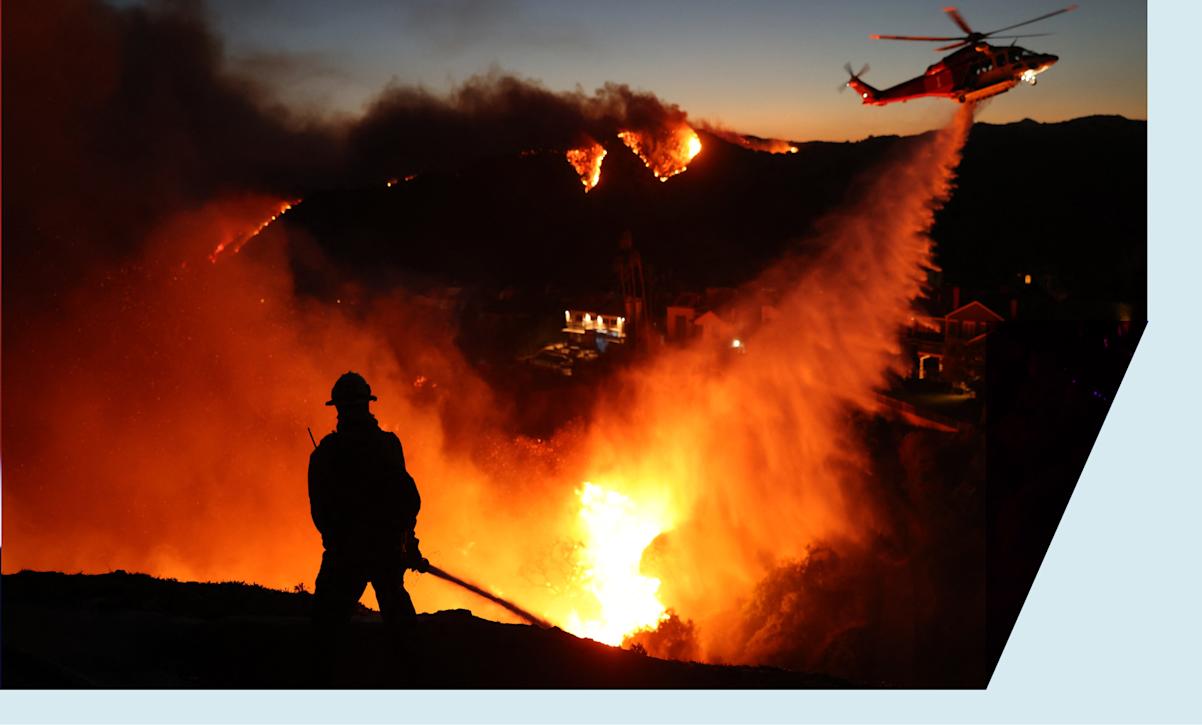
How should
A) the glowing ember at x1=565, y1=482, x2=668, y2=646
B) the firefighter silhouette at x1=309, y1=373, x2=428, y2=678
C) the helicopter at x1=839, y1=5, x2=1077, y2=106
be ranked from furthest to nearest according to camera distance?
1. the glowing ember at x1=565, y1=482, x2=668, y2=646
2. the helicopter at x1=839, y1=5, x2=1077, y2=106
3. the firefighter silhouette at x1=309, y1=373, x2=428, y2=678

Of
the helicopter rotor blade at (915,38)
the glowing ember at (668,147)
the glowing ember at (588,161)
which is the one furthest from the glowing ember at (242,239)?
the helicopter rotor blade at (915,38)

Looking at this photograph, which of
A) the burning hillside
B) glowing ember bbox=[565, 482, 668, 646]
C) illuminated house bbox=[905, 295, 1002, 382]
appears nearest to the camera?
the burning hillside

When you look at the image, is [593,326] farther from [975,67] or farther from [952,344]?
[975,67]

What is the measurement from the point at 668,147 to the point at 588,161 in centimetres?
113

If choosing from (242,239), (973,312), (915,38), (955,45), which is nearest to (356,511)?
(242,239)

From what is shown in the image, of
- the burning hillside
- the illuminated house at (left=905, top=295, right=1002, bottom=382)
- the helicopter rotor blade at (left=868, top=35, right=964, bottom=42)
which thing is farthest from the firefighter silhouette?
the illuminated house at (left=905, top=295, right=1002, bottom=382)

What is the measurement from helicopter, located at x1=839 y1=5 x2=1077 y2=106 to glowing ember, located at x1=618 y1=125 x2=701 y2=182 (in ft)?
6.35

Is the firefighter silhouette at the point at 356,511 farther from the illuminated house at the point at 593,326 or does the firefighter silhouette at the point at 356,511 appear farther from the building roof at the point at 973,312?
the building roof at the point at 973,312

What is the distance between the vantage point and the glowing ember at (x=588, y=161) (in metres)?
11.1

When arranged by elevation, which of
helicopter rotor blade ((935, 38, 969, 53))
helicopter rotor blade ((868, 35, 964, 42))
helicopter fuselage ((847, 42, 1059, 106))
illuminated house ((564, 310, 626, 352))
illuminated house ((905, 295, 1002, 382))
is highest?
helicopter rotor blade ((868, 35, 964, 42))

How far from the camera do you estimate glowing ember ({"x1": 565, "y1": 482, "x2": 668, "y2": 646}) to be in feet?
39.7

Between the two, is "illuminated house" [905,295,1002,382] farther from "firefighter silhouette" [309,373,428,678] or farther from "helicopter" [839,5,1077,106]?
"firefighter silhouette" [309,373,428,678]

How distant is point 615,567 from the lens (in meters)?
12.9

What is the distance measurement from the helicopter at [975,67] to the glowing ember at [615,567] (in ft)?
22.4
